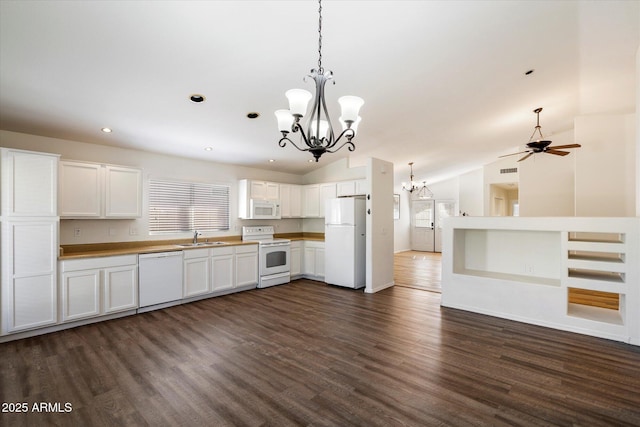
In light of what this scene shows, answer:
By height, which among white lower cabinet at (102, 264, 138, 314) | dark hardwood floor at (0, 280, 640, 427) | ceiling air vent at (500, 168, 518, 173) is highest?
ceiling air vent at (500, 168, 518, 173)

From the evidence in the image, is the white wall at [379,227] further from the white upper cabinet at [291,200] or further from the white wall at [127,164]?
the white wall at [127,164]

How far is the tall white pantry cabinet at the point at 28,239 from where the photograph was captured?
10.1ft

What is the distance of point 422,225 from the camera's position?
11.1 meters

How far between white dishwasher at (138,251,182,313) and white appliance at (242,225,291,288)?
4.90 ft

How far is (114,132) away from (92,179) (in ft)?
2.38

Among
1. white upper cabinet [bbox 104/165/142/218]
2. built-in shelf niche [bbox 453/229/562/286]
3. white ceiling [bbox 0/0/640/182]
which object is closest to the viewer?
white ceiling [bbox 0/0/640/182]

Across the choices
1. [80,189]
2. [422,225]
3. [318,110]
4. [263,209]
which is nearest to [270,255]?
[263,209]

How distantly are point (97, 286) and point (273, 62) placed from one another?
11.3ft

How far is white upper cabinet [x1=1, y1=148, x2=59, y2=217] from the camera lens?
10.1ft

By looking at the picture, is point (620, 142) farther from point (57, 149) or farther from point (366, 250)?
point (57, 149)

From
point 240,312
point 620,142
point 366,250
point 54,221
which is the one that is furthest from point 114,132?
point 620,142

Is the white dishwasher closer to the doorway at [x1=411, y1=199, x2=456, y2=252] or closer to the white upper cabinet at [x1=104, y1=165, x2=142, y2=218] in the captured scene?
the white upper cabinet at [x1=104, y1=165, x2=142, y2=218]

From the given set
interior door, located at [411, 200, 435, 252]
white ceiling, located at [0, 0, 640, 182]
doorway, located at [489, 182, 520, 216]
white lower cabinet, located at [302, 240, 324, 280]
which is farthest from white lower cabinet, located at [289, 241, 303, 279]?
doorway, located at [489, 182, 520, 216]

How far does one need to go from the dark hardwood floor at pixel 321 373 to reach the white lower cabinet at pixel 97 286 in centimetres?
21
